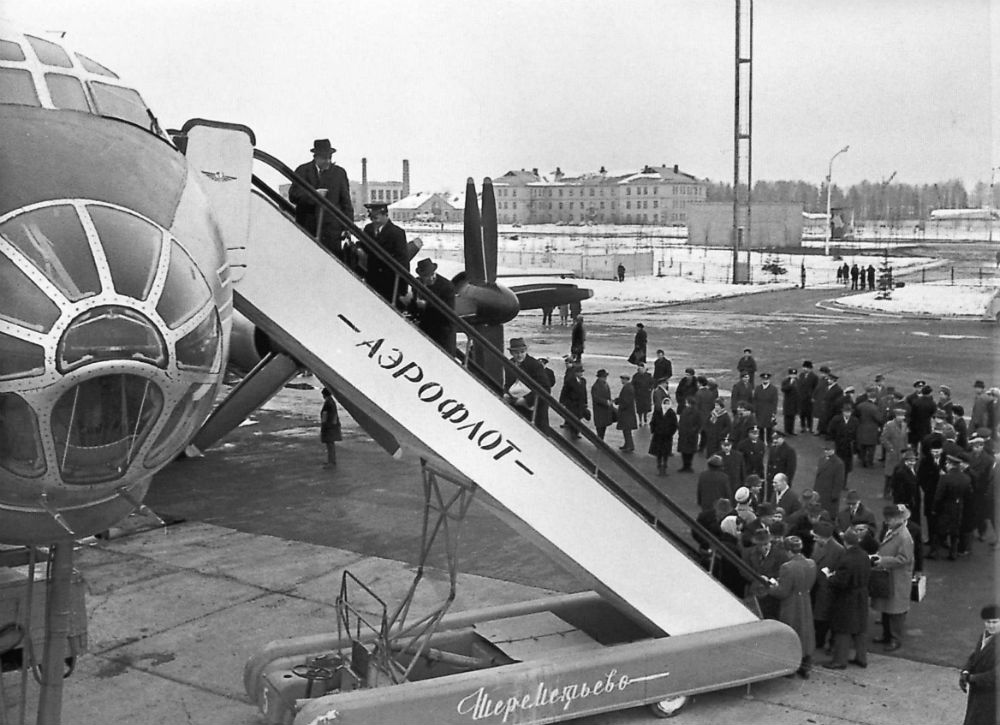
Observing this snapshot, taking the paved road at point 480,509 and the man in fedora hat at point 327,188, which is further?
the paved road at point 480,509

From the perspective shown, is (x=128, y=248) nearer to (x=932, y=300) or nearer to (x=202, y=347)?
(x=202, y=347)

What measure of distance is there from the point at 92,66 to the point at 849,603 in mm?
7536

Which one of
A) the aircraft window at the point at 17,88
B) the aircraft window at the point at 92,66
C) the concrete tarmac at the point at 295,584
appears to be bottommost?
the concrete tarmac at the point at 295,584

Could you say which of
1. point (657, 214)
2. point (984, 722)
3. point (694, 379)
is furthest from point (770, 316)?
point (657, 214)

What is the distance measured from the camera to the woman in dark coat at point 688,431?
17.0m

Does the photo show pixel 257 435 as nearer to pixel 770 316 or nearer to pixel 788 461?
pixel 788 461

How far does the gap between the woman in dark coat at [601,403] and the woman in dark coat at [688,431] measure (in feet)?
6.51

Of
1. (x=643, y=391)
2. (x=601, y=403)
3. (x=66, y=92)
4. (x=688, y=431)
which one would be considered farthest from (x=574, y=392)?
(x=66, y=92)

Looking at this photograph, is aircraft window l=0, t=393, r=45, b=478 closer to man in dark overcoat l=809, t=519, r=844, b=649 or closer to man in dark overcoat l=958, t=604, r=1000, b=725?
man in dark overcoat l=958, t=604, r=1000, b=725

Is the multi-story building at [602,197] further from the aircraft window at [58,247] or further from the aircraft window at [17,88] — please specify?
the aircraft window at [58,247]

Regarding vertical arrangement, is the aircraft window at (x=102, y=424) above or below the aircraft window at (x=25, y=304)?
below

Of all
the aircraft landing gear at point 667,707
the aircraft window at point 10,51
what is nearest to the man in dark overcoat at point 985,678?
the aircraft landing gear at point 667,707

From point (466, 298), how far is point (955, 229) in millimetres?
129513

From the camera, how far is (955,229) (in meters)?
131
